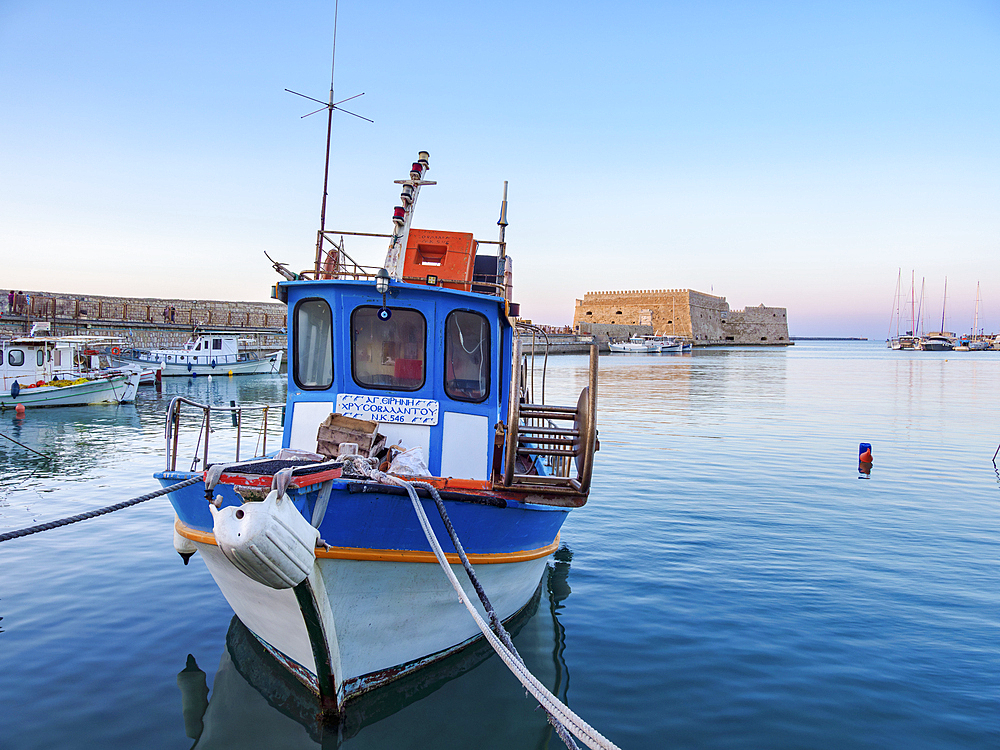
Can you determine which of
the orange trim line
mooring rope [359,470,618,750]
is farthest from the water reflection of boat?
mooring rope [359,470,618,750]

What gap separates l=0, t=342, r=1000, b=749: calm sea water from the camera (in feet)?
16.4

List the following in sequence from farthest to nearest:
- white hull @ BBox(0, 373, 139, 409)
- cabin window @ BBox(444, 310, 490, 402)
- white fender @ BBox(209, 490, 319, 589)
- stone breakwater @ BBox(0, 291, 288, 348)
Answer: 1. stone breakwater @ BBox(0, 291, 288, 348)
2. white hull @ BBox(0, 373, 139, 409)
3. cabin window @ BBox(444, 310, 490, 402)
4. white fender @ BBox(209, 490, 319, 589)

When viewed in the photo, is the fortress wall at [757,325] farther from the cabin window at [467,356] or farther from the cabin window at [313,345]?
the cabin window at [313,345]

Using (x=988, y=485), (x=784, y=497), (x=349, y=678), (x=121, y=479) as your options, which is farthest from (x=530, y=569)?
(x=988, y=485)

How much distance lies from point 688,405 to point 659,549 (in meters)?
19.5

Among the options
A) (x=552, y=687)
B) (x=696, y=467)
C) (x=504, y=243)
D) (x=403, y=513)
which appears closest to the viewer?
(x=403, y=513)

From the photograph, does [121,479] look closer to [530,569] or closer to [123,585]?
[123,585]

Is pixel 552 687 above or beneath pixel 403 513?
beneath

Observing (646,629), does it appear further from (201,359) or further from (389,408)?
(201,359)

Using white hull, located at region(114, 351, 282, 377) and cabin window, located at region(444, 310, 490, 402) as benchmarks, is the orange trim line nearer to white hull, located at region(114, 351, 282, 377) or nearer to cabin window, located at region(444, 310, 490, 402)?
cabin window, located at region(444, 310, 490, 402)

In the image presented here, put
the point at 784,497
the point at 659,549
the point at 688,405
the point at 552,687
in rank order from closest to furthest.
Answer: the point at 552,687 → the point at 659,549 → the point at 784,497 → the point at 688,405

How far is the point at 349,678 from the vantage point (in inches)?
197

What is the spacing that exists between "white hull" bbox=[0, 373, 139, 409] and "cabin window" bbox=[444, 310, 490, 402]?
82.0 feet

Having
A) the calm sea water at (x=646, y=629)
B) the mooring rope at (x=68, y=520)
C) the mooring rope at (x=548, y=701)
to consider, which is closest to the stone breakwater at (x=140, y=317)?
the calm sea water at (x=646, y=629)
